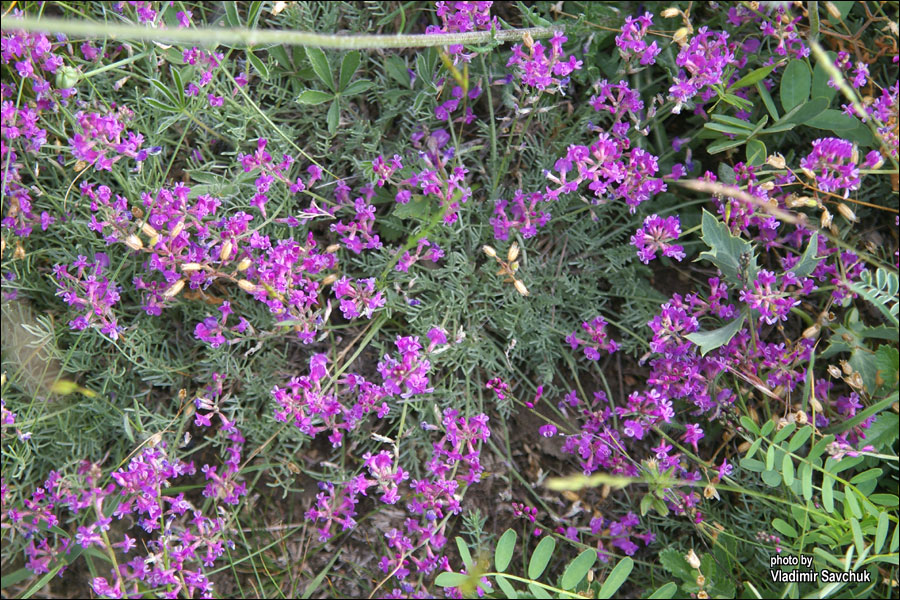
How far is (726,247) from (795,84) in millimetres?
789

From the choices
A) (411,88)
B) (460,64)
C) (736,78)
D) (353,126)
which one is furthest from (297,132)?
(736,78)

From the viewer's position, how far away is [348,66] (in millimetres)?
2809

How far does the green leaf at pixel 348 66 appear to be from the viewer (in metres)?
2.78

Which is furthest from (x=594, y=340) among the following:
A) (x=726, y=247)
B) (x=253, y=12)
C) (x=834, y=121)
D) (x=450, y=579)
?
(x=253, y=12)

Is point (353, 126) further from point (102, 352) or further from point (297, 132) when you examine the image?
point (102, 352)

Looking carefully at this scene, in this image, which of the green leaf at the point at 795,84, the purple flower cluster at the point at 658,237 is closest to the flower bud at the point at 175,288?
the purple flower cluster at the point at 658,237

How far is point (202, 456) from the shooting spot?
3041 mm

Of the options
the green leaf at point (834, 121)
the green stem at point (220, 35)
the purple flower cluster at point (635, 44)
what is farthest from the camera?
the green leaf at point (834, 121)

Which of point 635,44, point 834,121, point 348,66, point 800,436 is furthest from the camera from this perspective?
point 348,66

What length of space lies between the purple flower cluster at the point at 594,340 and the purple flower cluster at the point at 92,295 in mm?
1810

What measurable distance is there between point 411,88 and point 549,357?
1310 mm

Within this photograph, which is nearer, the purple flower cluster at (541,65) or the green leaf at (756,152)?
the purple flower cluster at (541,65)

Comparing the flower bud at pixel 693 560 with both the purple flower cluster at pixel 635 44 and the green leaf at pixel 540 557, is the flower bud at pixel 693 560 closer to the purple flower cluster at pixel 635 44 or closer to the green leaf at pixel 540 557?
the green leaf at pixel 540 557

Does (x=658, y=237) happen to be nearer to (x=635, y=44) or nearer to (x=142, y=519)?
(x=635, y=44)
